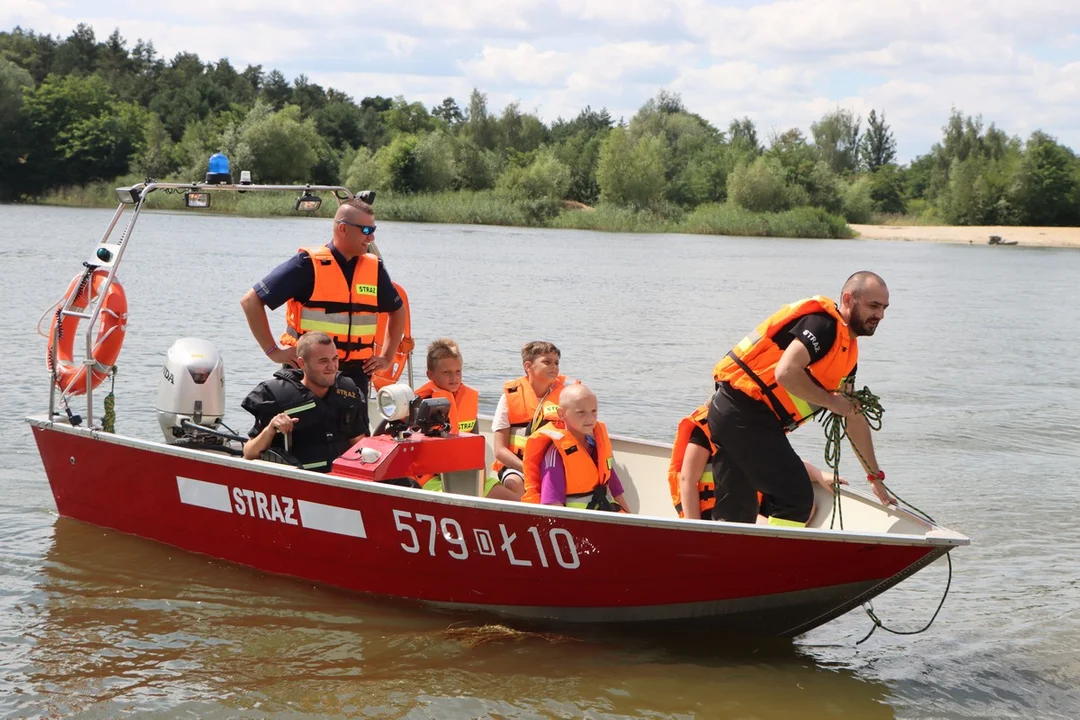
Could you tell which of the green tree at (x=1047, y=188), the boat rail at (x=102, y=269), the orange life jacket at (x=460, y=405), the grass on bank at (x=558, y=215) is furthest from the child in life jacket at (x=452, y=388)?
the green tree at (x=1047, y=188)

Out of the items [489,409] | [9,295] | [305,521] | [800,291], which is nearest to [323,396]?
[305,521]

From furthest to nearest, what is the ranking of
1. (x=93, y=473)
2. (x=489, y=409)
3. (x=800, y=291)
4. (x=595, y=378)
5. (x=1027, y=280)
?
(x=1027, y=280) < (x=800, y=291) < (x=595, y=378) < (x=489, y=409) < (x=93, y=473)

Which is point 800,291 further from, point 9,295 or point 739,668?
point 739,668

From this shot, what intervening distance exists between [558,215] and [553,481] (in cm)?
4653

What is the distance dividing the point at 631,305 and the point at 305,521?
50.3 ft

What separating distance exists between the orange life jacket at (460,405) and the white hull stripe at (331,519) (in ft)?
3.09

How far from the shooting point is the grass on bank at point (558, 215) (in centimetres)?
4647

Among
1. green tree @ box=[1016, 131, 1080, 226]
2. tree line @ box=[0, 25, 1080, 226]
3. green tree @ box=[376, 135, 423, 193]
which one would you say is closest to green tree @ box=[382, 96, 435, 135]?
tree line @ box=[0, 25, 1080, 226]

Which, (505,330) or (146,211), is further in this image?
(146,211)

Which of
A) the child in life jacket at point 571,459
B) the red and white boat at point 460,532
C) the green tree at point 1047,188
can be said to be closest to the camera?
the red and white boat at point 460,532

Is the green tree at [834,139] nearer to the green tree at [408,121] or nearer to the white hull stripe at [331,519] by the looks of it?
the green tree at [408,121]

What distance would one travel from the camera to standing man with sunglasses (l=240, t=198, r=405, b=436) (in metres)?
5.65

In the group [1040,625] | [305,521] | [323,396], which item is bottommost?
[1040,625]

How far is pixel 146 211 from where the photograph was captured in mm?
41438
